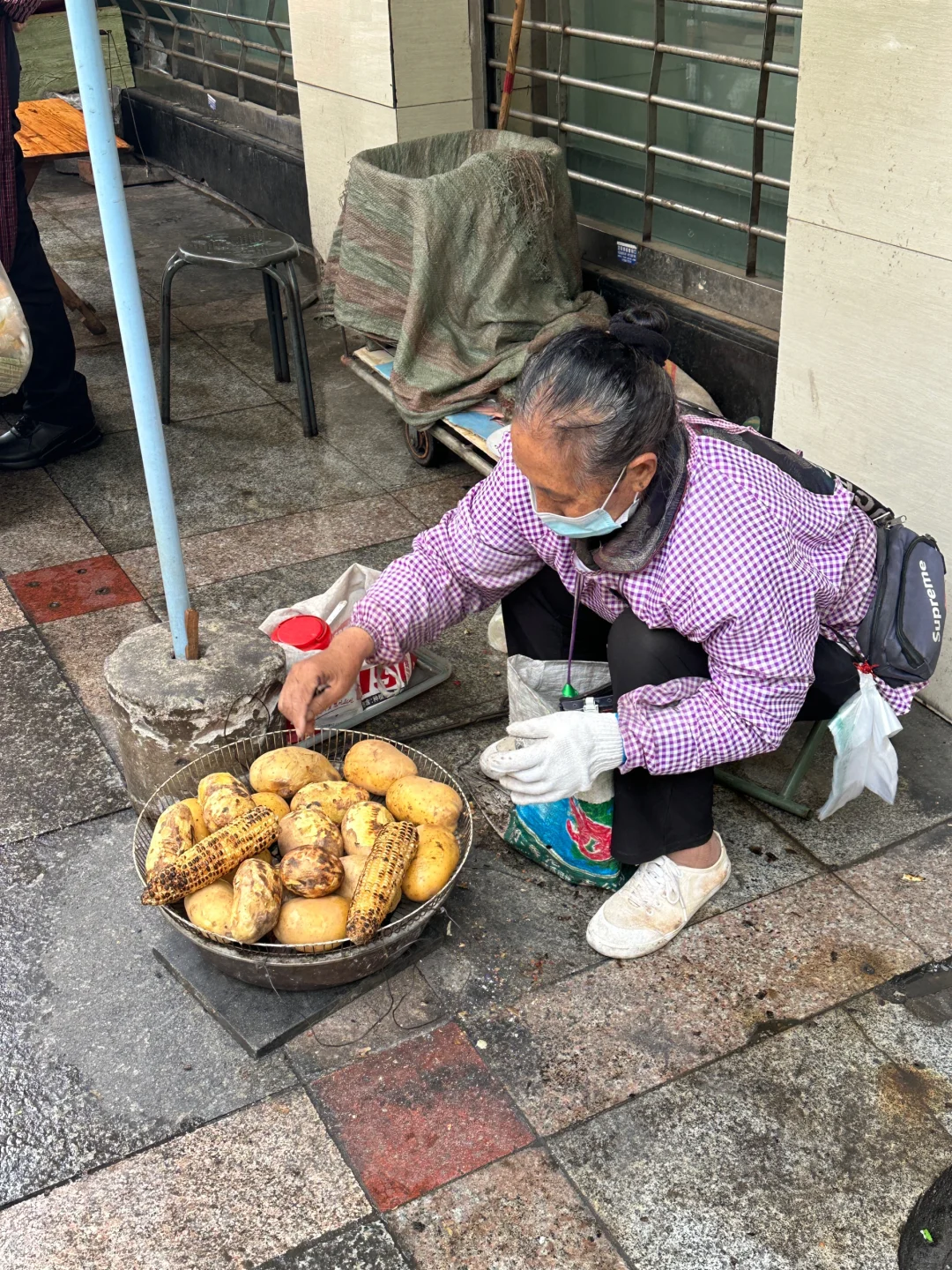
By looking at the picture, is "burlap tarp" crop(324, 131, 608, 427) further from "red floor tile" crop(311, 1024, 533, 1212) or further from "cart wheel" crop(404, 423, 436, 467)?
"red floor tile" crop(311, 1024, 533, 1212)

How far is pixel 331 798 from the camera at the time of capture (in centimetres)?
265

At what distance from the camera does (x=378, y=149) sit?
5.05 meters

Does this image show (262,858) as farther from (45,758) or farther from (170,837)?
(45,758)

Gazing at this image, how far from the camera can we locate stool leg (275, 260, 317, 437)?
16.6 ft

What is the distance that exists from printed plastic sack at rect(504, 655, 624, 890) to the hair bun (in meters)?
0.74

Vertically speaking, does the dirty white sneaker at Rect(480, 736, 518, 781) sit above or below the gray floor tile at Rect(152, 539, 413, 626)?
above

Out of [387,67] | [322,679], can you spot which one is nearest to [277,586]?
[322,679]

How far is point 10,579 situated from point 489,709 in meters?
1.88

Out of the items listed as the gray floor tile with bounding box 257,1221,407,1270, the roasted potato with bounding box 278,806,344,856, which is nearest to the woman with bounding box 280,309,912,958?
the roasted potato with bounding box 278,806,344,856

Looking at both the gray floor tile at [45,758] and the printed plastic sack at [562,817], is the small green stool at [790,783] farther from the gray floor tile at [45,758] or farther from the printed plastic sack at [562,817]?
the gray floor tile at [45,758]

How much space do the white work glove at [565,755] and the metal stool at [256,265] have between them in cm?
302

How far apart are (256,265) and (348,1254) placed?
3933mm

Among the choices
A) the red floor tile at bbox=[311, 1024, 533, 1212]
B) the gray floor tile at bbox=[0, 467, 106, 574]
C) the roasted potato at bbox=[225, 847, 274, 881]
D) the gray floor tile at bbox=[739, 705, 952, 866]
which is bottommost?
the gray floor tile at bbox=[739, 705, 952, 866]

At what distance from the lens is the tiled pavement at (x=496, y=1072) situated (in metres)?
2.15
